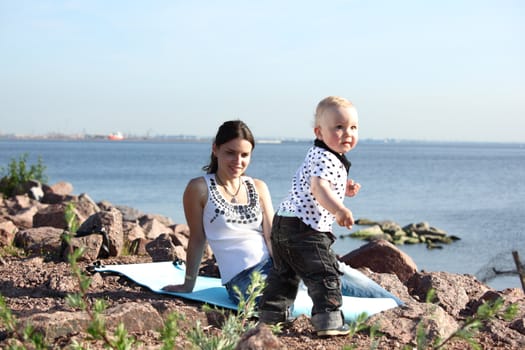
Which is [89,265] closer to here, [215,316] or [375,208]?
[215,316]

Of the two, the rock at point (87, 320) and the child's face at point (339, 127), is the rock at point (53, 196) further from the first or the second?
the child's face at point (339, 127)

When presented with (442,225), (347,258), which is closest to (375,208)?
(442,225)

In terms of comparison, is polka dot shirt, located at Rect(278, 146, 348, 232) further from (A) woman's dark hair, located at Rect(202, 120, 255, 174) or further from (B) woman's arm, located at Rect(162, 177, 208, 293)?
(B) woman's arm, located at Rect(162, 177, 208, 293)

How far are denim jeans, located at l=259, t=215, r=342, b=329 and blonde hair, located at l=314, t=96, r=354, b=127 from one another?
2.20 ft

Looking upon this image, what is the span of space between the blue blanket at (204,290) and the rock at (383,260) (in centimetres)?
171

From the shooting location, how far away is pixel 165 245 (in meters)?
7.80

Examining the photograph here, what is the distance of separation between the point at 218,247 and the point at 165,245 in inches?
76.7

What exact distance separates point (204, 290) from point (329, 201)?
1820 mm

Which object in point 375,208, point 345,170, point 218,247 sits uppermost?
point 345,170

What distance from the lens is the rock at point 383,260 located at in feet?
24.8

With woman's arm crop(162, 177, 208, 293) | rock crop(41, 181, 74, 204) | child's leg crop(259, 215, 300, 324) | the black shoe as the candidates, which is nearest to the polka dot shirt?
child's leg crop(259, 215, 300, 324)

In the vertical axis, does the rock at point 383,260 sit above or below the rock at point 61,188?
above

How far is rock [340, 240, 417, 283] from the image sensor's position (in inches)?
297

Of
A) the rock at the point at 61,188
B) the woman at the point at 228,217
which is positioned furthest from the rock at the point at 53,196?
the woman at the point at 228,217
